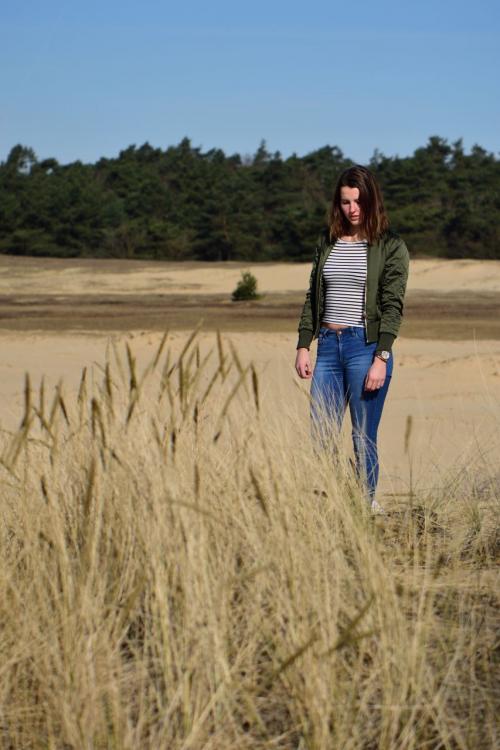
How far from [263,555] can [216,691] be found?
16.5 inches

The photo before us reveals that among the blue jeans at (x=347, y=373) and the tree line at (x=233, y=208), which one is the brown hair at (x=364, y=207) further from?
the tree line at (x=233, y=208)

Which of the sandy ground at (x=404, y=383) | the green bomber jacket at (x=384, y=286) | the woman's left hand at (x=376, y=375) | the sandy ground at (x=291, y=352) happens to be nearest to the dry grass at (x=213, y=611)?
the sandy ground at (x=291, y=352)

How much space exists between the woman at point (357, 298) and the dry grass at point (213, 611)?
3.74 feet

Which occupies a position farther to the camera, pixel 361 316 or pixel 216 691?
pixel 361 316

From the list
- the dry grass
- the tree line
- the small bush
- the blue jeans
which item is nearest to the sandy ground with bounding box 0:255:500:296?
the small bush

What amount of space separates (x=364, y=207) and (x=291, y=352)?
9852 mm

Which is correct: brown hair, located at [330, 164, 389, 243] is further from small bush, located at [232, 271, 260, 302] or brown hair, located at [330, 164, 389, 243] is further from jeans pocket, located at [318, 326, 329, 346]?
small bush, located at [232, 271, 260, 302]

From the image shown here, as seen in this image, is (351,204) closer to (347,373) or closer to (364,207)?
(364,207)

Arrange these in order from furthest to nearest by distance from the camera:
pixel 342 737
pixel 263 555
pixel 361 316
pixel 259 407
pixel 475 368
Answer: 1. pixel 475 368
2. pixel 361 316
3. pixel 259 407
4. pixel 263 555
5. pixel 342 737

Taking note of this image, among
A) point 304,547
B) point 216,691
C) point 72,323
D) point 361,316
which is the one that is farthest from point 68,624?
point 72,323

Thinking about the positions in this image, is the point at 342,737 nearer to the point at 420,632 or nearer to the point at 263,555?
the point at 420,632

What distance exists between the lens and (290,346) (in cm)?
1532

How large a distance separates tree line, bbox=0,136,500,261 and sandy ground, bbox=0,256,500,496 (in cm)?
669

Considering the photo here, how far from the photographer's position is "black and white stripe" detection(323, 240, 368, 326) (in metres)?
4.68
